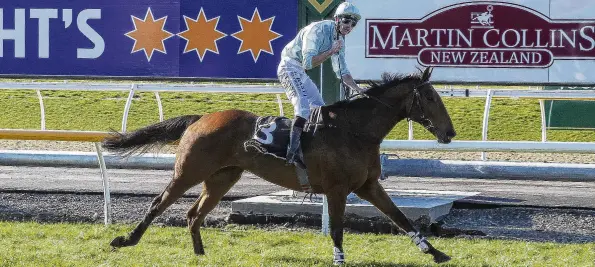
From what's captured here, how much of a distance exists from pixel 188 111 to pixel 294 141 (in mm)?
13562

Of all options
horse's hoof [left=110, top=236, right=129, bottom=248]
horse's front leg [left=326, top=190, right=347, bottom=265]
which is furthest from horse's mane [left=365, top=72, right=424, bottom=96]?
horse's hoof [left=110, top=236, right=129, bottom=248]

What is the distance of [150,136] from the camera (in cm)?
836

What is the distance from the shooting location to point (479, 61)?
10.2m

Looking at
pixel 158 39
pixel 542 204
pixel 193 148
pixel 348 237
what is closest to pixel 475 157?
pixel 542 204

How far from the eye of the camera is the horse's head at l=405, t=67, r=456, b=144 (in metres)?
7.61

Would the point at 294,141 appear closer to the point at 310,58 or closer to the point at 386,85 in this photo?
the point at 310,58

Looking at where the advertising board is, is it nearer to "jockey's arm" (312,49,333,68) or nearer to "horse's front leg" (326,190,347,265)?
"jockey's arm" (312,49,333,68)

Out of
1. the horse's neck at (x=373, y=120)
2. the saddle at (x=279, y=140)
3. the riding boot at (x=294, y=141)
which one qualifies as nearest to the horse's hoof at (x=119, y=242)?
the saddle at (x=279, y=140)

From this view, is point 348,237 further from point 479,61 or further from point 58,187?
point 58,187

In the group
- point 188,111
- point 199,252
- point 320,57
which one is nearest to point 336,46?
point 320,57

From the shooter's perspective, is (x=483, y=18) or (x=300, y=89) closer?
(x=300, y=89)

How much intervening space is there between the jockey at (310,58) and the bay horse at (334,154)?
0.47 ft

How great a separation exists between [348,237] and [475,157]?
6.44 meters

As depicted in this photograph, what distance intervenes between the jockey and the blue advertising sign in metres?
2.57
